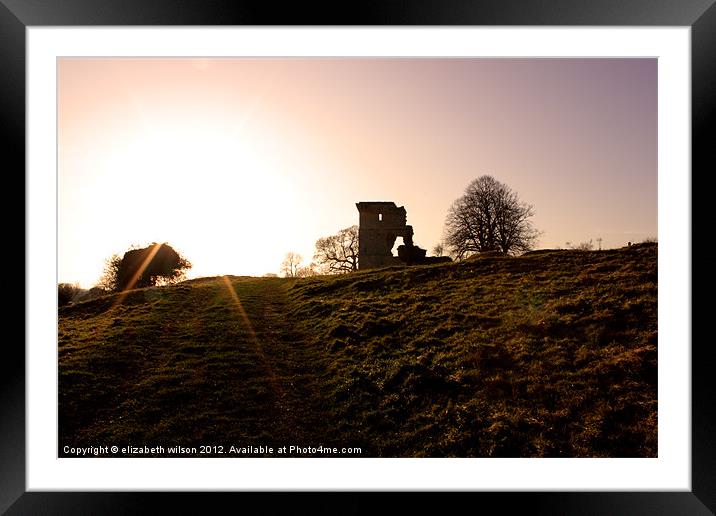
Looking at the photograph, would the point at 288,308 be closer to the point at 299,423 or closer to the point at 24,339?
the point at 299,423

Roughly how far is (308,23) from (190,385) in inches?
263

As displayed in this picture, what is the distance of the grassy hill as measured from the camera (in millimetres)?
5930

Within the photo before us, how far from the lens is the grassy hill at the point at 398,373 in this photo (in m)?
5.93

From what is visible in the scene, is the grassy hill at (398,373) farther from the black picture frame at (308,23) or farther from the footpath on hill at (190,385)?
the black picture frame at (308,23)

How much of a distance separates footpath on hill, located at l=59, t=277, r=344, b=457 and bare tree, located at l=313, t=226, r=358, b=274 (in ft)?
81.1

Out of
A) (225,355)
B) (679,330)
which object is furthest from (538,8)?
(225,355)

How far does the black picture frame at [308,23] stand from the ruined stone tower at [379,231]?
2647cm

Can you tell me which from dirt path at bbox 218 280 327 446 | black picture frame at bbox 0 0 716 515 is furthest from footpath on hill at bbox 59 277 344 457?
black picture frame at bbox 0 0 716 515

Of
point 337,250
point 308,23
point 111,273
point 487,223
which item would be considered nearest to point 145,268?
point 111,273

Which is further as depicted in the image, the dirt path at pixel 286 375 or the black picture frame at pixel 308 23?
the dirt path at pixel 286 375

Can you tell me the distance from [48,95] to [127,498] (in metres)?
3.22

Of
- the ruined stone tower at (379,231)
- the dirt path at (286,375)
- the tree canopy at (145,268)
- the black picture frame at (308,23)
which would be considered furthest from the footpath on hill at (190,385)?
the tree canopy at (145,268)

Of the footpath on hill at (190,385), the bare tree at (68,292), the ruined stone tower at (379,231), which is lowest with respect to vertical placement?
the footpath on hill at (190,385)

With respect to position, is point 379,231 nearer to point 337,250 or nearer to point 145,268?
point 337,250
